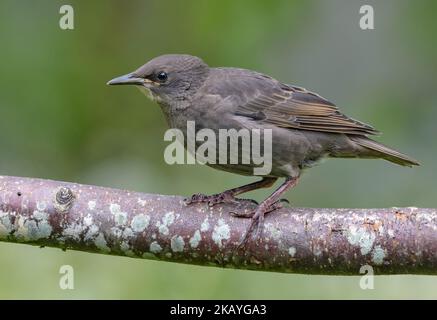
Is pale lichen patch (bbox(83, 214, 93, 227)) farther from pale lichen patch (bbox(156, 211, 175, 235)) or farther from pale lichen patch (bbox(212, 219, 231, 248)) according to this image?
pale lichen patch (bbox(212, 219, 231, 248))

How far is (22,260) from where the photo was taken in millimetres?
5281

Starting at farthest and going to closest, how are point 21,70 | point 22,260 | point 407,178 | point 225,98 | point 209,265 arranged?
point 21,70 < point 407,178 < point 225,98 < point 22,260 < point 209,265

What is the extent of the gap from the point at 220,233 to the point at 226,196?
1.98ft

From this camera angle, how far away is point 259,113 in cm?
588

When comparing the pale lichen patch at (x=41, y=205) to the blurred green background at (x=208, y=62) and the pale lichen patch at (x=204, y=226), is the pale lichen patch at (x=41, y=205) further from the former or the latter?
the blurred green background at (x=208, y=62)

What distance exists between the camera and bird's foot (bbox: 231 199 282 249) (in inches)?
194

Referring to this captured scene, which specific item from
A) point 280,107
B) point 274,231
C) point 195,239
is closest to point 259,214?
point 274,231

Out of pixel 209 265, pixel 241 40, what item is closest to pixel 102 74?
pixel 241 40

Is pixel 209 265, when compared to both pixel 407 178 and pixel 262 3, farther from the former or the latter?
pixel 262 3

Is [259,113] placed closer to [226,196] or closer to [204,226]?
[226,196]

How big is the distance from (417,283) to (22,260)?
2.40 m

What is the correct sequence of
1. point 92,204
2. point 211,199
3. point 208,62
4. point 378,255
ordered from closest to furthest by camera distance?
point 378,255, point 92,204, point 211,199, point 208,62

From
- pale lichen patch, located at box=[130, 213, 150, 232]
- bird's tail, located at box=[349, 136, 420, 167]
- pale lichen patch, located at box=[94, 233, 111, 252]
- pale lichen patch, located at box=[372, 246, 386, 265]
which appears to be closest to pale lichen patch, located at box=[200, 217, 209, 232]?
pale lichen patch, located at box=[130, 213, 150, 232]

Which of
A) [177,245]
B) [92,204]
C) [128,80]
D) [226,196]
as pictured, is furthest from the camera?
[128,80]
